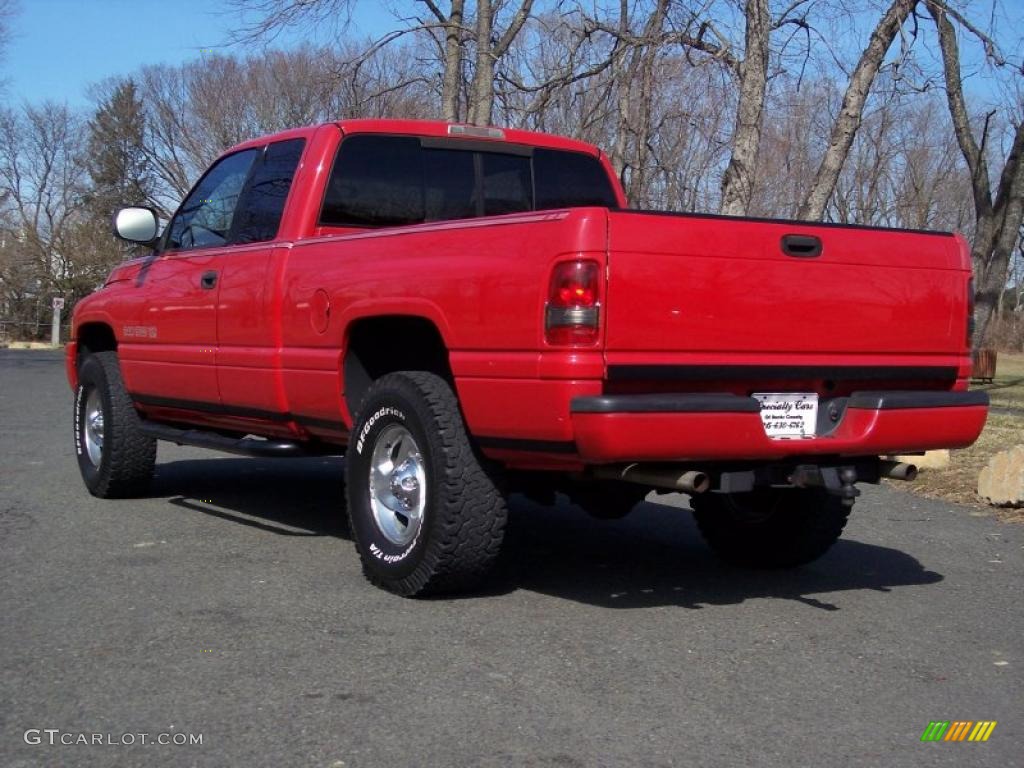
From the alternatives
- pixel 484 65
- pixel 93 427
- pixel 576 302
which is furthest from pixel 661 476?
pixel 484 65

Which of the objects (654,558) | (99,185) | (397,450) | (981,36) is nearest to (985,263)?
(981,36)

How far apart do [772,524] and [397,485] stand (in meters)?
1.87

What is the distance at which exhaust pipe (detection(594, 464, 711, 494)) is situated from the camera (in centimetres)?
474

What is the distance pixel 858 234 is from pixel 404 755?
2.83 m

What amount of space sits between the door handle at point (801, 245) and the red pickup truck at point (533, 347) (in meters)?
0.01

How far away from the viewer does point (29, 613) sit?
508 cm

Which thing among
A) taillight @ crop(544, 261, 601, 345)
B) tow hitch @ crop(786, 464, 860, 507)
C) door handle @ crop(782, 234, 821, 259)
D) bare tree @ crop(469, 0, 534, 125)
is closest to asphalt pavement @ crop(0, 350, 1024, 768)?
tow hitch @ crop(786, 464, 860, 507)

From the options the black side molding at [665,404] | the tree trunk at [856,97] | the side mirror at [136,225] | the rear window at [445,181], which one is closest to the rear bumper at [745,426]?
the black side molding at [665,404]

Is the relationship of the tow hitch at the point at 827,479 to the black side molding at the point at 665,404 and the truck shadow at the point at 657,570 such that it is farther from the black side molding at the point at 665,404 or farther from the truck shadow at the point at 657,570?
the truck shadow at the point at 657,570

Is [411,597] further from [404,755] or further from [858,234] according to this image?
[858,234]

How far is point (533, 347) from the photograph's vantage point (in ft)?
15.2

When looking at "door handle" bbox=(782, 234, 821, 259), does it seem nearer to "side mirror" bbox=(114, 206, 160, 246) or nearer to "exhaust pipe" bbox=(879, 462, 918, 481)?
"exhaust pipe" bbox=(879, 462, 918, 481)

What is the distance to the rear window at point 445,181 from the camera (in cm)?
648

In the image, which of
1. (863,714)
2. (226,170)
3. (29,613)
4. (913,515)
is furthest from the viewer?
(913,515)
